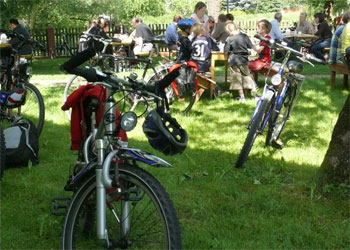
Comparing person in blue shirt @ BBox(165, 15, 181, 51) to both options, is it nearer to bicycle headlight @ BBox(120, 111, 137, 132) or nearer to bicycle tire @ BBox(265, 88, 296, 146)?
bicycle tire @ BBox(265, 88, 296, 146)

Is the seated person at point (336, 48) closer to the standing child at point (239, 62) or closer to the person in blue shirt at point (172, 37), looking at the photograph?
the standing child at point (239, 62)

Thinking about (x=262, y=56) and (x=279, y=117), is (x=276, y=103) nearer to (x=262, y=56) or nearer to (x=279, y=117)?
(x=279, y=117)

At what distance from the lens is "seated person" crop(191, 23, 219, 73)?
10000mm

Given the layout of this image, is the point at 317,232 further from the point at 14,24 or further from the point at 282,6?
the point at 282,6

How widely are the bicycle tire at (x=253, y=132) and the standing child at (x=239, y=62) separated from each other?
407 cm

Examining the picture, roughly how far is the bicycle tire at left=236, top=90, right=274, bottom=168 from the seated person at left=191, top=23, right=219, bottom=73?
13.7 ft

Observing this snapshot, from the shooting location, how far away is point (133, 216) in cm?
354

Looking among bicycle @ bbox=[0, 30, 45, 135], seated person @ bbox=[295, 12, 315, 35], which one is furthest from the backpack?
seated person @ bbox=[295, 12, 315, 35]

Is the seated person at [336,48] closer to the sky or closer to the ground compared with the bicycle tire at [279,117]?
closer to the sky

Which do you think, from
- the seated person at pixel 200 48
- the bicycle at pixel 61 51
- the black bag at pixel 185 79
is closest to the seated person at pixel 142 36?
the bicycle at pixel 61 51

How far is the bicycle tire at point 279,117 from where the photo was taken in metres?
6.43

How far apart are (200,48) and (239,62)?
77 centimetres

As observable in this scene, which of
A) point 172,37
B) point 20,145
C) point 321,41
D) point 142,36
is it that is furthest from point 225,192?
point 321,41

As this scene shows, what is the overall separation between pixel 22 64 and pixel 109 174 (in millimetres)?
4147
